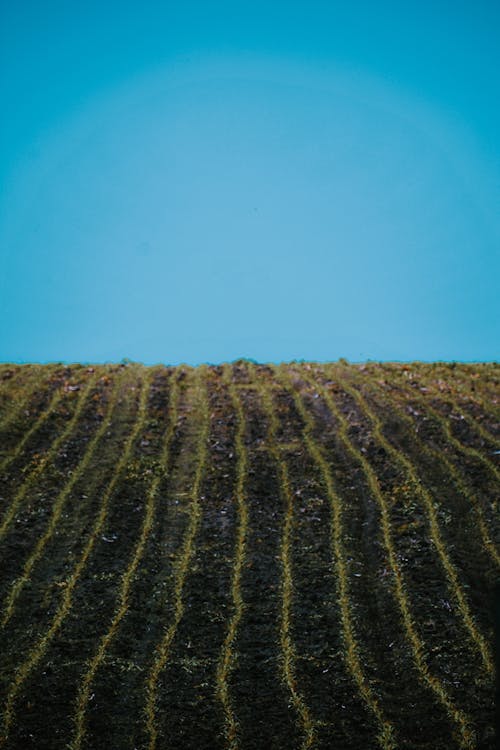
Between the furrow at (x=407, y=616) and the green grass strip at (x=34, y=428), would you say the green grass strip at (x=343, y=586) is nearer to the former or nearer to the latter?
the furrow at (x=407, y=616)

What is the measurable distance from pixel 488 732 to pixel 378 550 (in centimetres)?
272

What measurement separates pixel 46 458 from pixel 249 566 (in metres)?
4.31

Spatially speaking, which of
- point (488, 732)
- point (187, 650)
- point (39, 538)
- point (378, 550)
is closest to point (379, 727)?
point (488, 732)

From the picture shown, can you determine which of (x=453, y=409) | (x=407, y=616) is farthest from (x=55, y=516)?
(x=453, y=409)

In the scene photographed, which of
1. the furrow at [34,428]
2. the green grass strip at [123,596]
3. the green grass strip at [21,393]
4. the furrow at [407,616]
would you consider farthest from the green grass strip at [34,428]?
the furrow at [407,616]

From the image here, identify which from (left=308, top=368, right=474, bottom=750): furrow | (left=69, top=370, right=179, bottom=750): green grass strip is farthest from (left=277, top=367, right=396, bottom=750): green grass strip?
(left=69, top=370, right=179, bottom=750): green grass strip

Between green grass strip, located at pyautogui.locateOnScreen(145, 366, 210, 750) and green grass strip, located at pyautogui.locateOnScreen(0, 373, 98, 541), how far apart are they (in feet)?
7.38

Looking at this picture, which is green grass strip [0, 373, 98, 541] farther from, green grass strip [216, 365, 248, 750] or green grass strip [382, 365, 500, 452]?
green grass strip [382, 365, 500, 452]

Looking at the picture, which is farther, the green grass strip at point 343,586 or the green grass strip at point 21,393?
the green grass strip at point 21,393

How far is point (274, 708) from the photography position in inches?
237

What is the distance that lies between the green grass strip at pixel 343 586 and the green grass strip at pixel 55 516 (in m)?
3.58

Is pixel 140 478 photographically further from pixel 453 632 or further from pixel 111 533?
pixel 453 632

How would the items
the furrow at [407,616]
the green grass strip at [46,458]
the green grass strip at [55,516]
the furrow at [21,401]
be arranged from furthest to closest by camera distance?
the furrow at [21,401] < the green grass strip at [46,458] < the green grass strip at [55,516] < the furrow at [407,616]

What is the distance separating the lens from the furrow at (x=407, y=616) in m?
5.80
